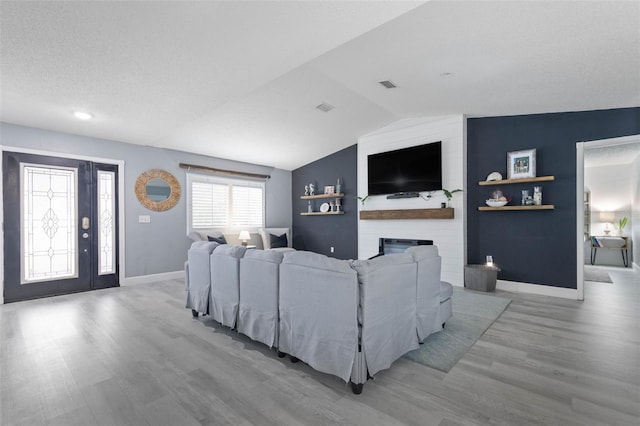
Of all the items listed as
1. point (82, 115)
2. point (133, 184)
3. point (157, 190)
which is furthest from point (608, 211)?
point (82, 115)

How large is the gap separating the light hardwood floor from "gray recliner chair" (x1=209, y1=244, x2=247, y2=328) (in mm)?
182

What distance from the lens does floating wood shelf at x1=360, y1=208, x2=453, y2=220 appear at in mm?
4934

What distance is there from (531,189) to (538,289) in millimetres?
1513

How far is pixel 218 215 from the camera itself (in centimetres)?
637

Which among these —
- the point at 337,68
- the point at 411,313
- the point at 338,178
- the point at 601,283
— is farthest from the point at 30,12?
the point at 601,283

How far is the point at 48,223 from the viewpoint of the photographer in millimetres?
4359

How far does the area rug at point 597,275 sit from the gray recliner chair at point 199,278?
6.55 metres

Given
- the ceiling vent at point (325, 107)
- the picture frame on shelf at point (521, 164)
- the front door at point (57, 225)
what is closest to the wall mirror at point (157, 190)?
the front door at point (57, 225)

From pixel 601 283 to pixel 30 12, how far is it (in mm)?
8065

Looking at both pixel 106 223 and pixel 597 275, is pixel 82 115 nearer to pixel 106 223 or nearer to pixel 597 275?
pixel 106 223

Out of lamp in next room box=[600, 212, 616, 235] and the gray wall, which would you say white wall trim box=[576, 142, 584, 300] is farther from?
the gray wall

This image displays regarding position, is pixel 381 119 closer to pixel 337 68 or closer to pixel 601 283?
pixel 337 68

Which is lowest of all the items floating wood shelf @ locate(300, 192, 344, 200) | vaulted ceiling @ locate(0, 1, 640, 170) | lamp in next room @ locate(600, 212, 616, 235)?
lamp in next room @ locate(600, 212, 616, 235)

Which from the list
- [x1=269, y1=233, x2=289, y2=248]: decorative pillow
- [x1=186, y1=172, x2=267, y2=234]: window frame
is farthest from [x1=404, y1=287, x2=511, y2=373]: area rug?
[x1=186, y1=172, x2=267, y2=234]: window frame
